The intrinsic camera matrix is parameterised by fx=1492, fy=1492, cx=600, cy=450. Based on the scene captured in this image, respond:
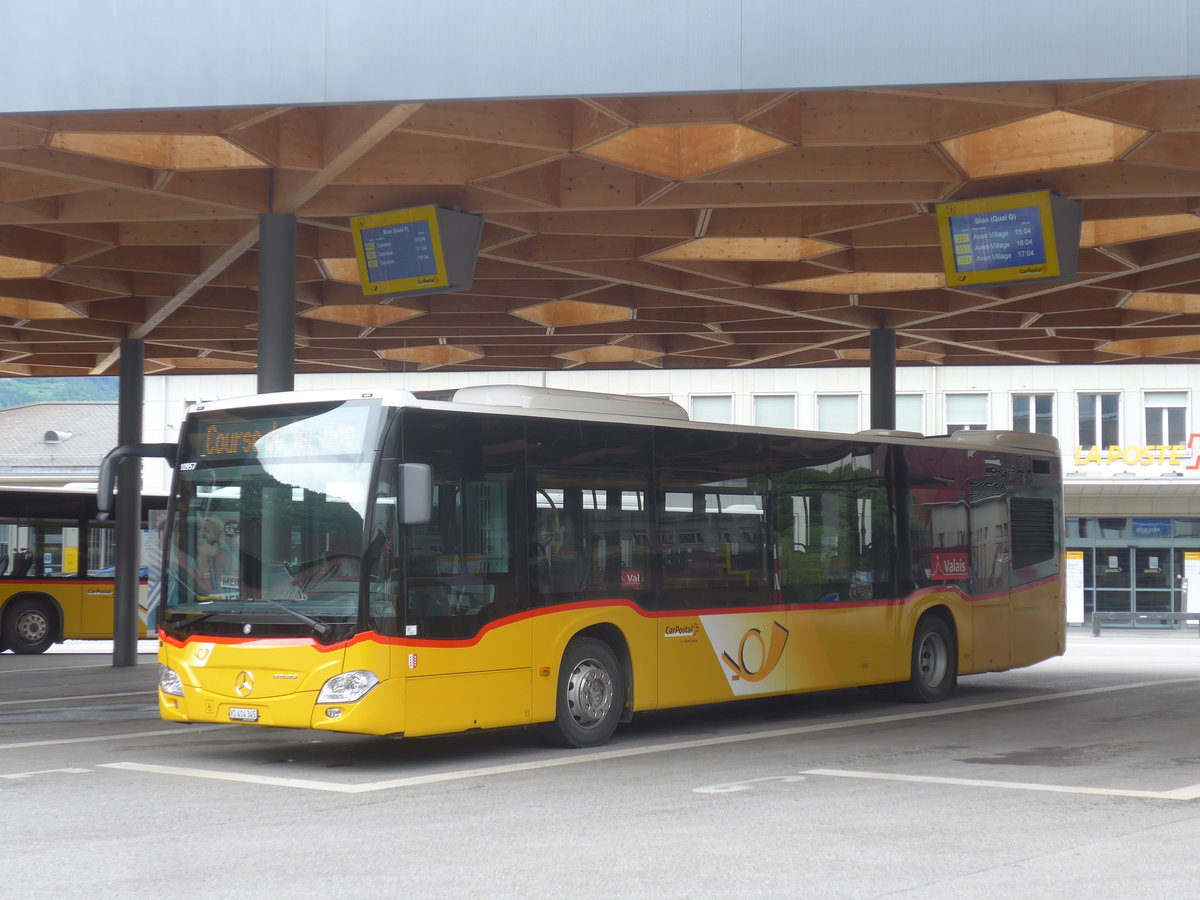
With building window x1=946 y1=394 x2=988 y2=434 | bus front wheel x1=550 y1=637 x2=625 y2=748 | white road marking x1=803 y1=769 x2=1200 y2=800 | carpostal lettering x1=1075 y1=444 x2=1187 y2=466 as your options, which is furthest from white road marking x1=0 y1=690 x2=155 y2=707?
building window x1=946 y1=394 x2=988 y2=434

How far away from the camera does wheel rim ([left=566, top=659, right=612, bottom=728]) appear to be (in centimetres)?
1239

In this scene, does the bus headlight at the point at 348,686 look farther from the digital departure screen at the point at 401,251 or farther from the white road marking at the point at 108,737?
the digital departure screen at the point at 401,251

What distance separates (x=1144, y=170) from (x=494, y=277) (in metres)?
8.81

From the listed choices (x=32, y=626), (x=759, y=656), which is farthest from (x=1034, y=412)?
(x=759, y=656)

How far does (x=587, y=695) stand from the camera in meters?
12.5

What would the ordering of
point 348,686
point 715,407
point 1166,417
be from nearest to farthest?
point 348,686, point 1166,417, point 715,407

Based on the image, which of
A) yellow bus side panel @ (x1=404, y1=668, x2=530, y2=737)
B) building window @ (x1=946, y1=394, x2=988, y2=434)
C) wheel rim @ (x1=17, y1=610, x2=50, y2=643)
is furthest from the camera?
building window @ (x1=946, y1=394, x2=988, y2=434)

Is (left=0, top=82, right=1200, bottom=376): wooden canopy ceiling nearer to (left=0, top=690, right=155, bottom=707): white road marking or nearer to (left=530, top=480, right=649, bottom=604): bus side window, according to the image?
(left=530, top=480, right=649, bottom=604): bus side window

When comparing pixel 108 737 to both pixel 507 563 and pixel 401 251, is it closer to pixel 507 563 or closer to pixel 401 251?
pixel 507 563

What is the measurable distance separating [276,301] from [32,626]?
17165mm

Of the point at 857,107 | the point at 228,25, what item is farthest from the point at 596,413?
the point at 228,25

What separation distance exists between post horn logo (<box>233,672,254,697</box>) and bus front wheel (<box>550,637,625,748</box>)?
2.52 meters

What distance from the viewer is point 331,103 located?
36.4ft

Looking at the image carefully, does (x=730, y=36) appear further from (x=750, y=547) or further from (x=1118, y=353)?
(x=1118, y=353)
